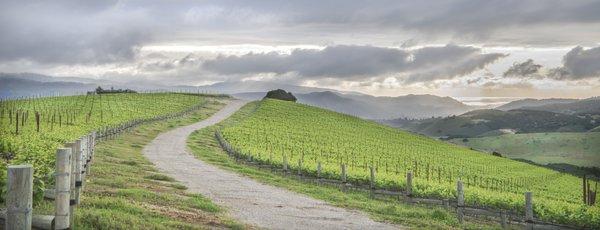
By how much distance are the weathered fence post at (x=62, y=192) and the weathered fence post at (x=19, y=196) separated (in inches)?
83.2

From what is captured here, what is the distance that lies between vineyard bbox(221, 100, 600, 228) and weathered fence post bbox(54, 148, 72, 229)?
22.1 metres

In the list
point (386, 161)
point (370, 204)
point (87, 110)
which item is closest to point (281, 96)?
point (87, 110)

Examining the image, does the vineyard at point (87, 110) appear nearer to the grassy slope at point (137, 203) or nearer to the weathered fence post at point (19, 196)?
the grassy slope at point (137, 203)

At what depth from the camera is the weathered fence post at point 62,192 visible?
41.8ft

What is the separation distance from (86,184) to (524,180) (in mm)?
70832

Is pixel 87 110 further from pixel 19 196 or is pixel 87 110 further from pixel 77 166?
pixel 19 196

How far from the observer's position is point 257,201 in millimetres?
27312

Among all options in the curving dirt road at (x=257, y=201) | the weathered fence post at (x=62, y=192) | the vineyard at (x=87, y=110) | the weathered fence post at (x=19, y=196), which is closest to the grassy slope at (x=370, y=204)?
the curving dirt road at (x=257, y=201)

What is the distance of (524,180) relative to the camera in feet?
273

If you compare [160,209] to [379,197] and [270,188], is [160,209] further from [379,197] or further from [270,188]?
[379,197]

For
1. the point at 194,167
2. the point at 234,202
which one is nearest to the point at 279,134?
the point at 194,167

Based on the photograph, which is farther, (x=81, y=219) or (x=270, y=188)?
(x=270, y=188)

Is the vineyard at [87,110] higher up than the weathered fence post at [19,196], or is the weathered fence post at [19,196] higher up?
the weathered fence post at [19,196]

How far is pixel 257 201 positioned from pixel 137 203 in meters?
7.14
